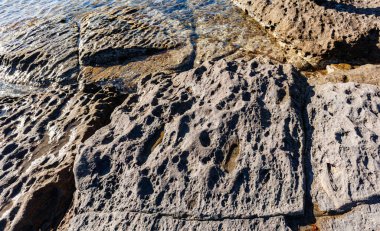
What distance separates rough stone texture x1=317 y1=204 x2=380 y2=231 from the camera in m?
2.92

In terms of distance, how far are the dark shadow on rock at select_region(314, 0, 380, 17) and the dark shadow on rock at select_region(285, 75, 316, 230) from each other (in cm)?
267

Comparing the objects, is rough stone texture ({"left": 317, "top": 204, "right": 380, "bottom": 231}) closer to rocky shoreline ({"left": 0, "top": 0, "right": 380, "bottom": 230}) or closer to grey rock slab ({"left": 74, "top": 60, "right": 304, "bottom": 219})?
rocky shoreline ({"left": 0, "top": 0, "right": 380, "bottom": 230})

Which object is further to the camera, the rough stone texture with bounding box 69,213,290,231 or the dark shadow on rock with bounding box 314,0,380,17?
the dark shadow on rock with bounding box 314,0,380,17

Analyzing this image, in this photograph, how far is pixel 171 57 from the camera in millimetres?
6383

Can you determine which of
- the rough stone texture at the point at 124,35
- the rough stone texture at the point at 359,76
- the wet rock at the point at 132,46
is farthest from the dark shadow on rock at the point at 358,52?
the rough stone texture at the point at 124,35

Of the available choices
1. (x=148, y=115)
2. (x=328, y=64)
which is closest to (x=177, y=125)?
(x=148, y=115)

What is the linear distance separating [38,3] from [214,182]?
9293 mm

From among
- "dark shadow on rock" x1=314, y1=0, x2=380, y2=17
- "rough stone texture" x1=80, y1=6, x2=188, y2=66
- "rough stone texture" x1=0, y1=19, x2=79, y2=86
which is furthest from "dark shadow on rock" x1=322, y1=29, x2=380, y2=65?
"rough stone texture" x1=0, y1=19, x2=79, y2=86

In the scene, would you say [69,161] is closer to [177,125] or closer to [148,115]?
[148,115]

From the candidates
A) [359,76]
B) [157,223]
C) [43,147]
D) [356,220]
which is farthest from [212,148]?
[359,76]

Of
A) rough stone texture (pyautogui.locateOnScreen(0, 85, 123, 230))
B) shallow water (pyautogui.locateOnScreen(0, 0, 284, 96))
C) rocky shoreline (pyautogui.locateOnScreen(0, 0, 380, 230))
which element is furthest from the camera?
shallow water (pyautogui.locateOnScreen(0, 0, 284, 96))

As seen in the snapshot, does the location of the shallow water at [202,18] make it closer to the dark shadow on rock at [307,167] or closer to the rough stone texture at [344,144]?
the dark shadow on rock at [307,167]

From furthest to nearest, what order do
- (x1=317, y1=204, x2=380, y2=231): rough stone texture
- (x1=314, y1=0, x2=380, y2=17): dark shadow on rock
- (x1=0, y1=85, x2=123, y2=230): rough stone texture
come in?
(x1=314, y1=0, x2=380, y2=17): dark shadow on rock → (x1=0, y1=85, x2=123, y2=230): rough stone texture → (x1=317, y1=204, x2=380, y2=231): rough stone texture

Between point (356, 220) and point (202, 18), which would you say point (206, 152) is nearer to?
point (356, 220)
